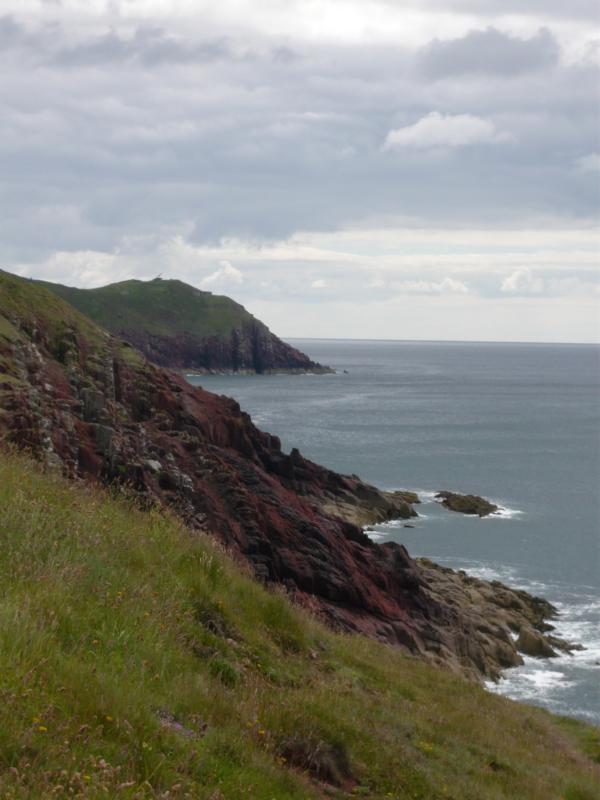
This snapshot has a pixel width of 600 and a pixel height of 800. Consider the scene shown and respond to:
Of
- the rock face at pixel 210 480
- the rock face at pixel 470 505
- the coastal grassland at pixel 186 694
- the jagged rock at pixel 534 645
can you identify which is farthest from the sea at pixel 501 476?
the coastal grassland at pixel 186 694

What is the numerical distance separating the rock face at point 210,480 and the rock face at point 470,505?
19619 millimetres

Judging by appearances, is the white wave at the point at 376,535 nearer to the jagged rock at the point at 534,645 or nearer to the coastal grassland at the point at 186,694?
the jagged rock at the point at 534,645

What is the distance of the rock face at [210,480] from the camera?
2494 cm

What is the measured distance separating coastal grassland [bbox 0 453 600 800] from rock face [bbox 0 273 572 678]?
793cm

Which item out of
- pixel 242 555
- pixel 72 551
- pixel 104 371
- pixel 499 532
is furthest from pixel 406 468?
pixel 72 551

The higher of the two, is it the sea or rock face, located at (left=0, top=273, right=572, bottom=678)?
rock face, located at (left=0, top=273, right=572, bottom=678)

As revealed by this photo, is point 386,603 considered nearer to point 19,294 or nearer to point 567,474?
point 19,294

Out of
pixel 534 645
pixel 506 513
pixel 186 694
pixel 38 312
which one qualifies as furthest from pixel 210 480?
pixel 506 513

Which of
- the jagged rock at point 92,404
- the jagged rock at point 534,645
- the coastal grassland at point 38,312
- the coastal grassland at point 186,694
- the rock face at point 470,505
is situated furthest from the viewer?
the rock face at point 470,505

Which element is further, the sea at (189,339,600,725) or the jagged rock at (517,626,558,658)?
the sea at (189,339,600,725)

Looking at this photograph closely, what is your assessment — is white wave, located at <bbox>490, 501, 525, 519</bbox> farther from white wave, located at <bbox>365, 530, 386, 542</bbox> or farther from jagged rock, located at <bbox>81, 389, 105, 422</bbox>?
jagged rock, located at <bbox>81, 389, 105, 422</bbox>

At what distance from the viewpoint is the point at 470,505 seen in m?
67.3

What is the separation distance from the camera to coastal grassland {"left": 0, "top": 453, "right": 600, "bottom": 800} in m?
6.04

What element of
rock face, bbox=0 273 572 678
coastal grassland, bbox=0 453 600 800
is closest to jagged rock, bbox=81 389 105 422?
rock face, bbox=0 273 572 678
